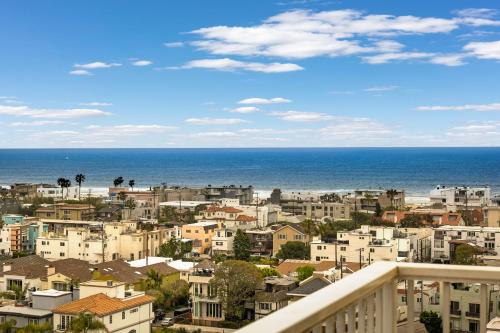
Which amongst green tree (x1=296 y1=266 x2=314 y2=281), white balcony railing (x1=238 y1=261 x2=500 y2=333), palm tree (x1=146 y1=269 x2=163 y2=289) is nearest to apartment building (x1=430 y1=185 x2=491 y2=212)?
green tree (x1=296 y1=266 x2=314 y2=281)

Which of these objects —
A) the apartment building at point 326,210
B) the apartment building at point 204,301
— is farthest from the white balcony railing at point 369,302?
the apartment building at point 326,210

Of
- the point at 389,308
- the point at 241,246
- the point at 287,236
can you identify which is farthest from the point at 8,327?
the point at 287,236

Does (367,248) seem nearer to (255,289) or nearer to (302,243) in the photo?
(302,243)

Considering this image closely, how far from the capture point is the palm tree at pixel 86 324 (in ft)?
43.8

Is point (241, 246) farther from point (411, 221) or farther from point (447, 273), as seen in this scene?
point (447, 273)

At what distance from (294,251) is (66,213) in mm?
15251

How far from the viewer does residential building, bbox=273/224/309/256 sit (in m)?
26.9

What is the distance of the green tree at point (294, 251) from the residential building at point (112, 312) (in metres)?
10.2

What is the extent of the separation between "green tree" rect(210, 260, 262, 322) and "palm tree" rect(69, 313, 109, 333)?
420 cm

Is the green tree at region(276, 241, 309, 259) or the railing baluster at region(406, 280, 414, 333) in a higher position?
the railing baluster at region(406, 280, 414, 333)

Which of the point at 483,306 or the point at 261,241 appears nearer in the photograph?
the point at 483,306

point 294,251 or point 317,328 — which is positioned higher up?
point 317,328

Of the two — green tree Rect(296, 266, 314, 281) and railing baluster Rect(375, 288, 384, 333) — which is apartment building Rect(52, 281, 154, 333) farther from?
railing baluster Rect(375, 288, 384, 333)

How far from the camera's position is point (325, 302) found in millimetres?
1393
